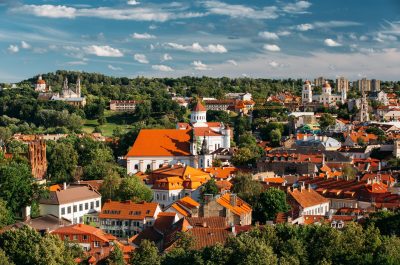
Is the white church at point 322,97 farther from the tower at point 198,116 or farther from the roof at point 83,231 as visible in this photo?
the roof at point 83,231

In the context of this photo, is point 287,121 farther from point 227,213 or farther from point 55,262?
point 55,262

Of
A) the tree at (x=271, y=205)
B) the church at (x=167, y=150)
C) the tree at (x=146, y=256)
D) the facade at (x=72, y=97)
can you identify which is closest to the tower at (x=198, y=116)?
the church at (x=167, y=150)

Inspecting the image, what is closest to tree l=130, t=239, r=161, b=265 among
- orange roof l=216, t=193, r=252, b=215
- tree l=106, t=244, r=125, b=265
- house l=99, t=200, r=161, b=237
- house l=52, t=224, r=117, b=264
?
tree l=106, t=244, r=125, b=265

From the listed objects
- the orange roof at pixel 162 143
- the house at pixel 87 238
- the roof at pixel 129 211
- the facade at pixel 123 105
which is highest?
the facade at pixel 123 105

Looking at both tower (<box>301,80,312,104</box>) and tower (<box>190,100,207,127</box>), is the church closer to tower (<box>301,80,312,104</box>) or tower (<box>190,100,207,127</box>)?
Result: tower (<box>190,100,207,127</box>)

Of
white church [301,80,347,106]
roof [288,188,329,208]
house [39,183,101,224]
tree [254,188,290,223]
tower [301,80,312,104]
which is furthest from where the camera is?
tower [301,80,312,104]

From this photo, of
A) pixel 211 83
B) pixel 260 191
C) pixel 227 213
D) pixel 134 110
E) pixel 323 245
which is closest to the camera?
pixel 323 245

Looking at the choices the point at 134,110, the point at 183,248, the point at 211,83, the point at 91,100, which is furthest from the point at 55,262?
the point at 211,83
